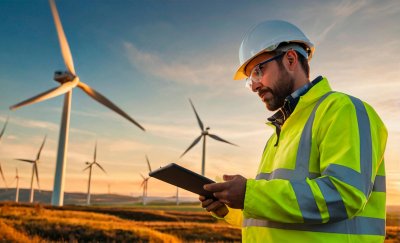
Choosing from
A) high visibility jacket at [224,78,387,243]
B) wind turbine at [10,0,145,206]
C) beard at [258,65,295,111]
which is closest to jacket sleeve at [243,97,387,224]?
high visibility jacket at [224,78,387,243]

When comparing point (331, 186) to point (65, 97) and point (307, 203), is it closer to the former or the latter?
point (307, 203)

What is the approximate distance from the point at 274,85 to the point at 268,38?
566mm

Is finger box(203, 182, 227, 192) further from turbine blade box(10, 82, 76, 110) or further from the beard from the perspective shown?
turbine blade box(10, 82, 76, 110)

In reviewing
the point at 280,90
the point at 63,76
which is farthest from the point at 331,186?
the point at 63,76

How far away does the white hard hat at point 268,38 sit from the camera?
4.01 meters

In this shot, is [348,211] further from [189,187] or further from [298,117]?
[189,187]

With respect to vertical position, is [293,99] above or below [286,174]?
above

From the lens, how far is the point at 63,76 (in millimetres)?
46781

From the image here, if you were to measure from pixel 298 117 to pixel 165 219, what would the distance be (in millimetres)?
42479

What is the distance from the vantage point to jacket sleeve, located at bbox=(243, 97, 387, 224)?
2.79 m

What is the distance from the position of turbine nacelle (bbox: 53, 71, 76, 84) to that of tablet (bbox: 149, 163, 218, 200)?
147 feet

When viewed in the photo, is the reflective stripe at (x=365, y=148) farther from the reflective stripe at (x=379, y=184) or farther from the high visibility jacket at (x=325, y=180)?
the reflective stripe at (x=379, y=184)

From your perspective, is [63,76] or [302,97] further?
[63,76]

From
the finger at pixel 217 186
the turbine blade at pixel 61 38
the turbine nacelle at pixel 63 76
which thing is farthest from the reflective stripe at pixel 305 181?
the turbine nacelle at pixel 63 76
